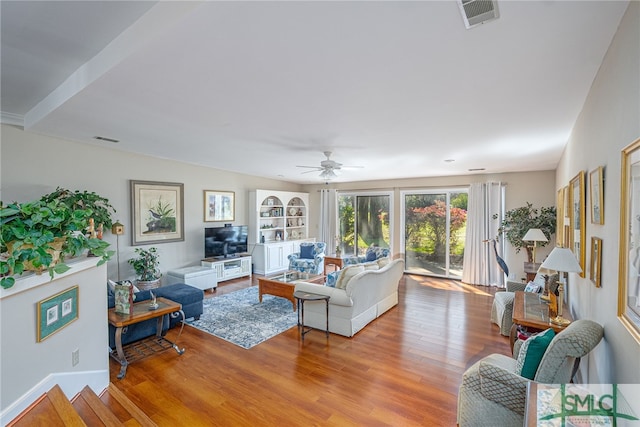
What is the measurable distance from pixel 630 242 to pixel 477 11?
1251mm

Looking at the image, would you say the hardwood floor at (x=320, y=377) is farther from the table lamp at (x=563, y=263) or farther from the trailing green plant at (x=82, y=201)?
the trailing green plant at (x=82, y=201)

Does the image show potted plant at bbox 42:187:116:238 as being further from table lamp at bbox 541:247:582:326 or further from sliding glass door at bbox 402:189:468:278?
sliding glass door at bbox 402:189:468:278

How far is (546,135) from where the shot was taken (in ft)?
11.2

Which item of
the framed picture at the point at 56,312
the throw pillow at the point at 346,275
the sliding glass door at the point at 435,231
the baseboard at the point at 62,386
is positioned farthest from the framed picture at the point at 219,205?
the sliding glass door at the point at 435,231

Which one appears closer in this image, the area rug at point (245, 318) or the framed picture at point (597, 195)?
the framed picture at point (597, 195)

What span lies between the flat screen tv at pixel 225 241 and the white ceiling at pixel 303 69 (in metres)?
2.99

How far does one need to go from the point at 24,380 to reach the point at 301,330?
2835 mm

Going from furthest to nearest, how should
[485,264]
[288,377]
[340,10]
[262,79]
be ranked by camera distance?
[485,264] → [288,377] → [262,79] → [340,10]

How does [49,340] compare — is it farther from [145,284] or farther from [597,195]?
[597,195]

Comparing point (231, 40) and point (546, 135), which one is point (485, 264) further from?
point (231, 40)

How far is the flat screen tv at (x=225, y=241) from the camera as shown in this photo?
6266 millimetres

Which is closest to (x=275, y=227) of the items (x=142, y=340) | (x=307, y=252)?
(x=307, y=252)

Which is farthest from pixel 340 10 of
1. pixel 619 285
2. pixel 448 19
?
pixel 619 285

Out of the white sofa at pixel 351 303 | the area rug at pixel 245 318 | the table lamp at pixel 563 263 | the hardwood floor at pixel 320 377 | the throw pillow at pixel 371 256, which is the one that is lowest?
the hardwood floor at pixel 320 377
